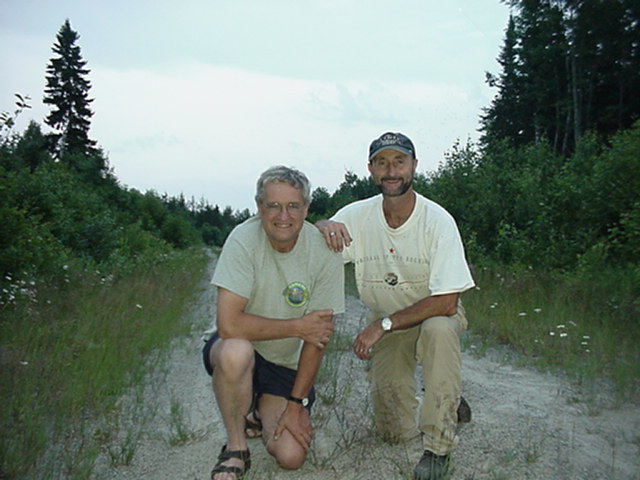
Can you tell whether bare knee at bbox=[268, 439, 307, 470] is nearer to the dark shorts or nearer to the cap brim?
the dark shorts

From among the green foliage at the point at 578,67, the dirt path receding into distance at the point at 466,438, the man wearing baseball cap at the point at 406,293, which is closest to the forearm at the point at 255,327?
the man wearing baseball cap at the point at 406,293

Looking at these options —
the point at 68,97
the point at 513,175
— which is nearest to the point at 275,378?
the point at 513,175

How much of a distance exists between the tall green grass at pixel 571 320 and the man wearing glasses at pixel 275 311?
2.52 m

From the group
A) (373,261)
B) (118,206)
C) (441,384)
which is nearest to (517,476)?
(441,384)

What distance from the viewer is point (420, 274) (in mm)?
3566

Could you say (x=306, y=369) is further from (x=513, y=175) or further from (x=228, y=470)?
(x=513, y=175)

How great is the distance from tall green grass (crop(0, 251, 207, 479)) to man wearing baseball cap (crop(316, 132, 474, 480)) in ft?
5.27

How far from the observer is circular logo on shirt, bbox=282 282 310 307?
3320mm

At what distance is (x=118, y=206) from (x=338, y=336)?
29.7 meters

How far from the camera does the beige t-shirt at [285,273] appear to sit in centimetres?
326

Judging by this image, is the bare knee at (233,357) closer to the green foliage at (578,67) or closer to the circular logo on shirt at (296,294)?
the circular logo on shirt at (296,294)

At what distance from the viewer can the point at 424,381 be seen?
10.8ft

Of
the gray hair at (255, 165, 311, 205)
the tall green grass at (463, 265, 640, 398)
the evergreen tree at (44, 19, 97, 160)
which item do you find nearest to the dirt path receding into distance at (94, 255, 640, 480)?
the tall green grass at (463, 265, 640, 398)

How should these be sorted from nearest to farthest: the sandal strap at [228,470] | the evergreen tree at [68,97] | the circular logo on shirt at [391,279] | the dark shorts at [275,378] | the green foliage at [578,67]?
the sandal strap at [228,470] < the dark shorts at [275,378] < the circular logo on shirt at [391,279] < the green foliage at [578,67] < the evergreen tree at [68,97]
